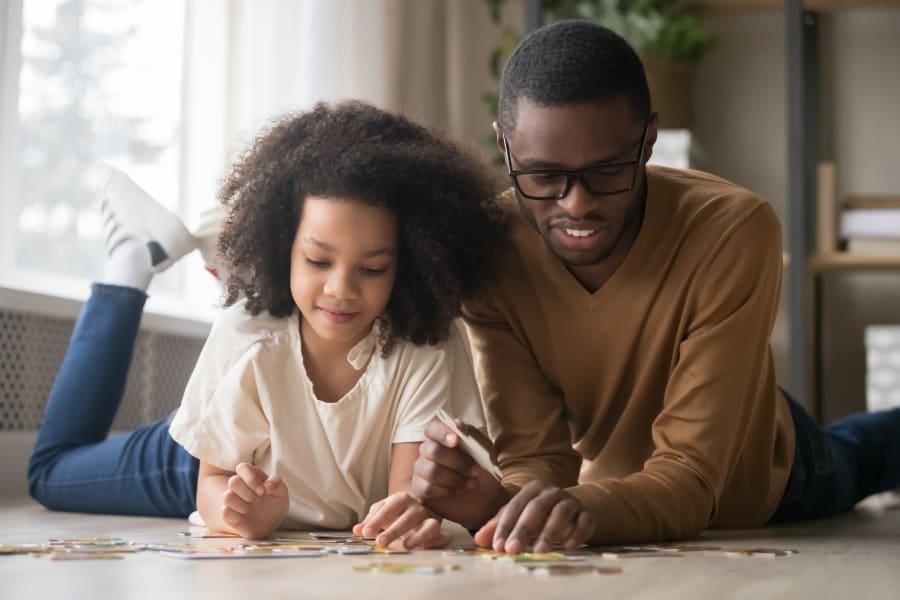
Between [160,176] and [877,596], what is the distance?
2835 mm

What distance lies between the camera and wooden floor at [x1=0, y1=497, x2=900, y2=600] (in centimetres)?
122

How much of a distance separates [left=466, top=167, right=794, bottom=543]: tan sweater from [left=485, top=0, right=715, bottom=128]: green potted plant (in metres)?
1.89

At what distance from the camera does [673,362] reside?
1.85m

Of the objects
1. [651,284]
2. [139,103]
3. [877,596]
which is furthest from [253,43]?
[877,596]

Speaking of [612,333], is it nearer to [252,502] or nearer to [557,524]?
[557,524]

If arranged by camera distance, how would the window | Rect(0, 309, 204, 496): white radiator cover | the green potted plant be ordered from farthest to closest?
1. the green potted plant
2. the window
3. Rect(0, 309, 204, 496): white radiator cover

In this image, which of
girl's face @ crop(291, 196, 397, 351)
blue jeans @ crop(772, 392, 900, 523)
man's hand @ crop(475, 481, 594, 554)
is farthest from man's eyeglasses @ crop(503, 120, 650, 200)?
blue jeans @ crop(772, 392, 900, 523)

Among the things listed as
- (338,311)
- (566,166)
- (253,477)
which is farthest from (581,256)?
(253,477)

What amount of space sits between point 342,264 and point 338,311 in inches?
2.8

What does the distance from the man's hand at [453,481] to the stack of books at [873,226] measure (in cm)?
253

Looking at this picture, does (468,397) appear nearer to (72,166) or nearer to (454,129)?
(72,166)

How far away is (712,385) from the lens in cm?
175

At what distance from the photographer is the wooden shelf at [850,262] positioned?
3.78 m

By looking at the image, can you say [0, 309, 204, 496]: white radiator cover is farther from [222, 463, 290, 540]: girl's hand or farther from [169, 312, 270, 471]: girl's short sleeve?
[222, 463, 290, 540]: girl's hand
